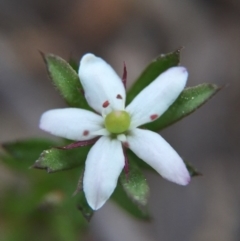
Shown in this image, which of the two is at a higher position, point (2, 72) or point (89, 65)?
point (89, 65)

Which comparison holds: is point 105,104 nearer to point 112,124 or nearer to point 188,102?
point 112,124

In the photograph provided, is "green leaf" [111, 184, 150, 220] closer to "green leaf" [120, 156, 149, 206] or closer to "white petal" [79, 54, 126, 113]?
"green leaf" [120, 156, 149, 206]

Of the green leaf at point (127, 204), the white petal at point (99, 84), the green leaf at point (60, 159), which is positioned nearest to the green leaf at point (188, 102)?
the white petal at point (99, 84)

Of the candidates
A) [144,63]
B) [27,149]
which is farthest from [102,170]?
[144,63]

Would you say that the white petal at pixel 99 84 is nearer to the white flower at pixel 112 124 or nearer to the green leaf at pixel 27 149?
the white flower at pixel 112 124

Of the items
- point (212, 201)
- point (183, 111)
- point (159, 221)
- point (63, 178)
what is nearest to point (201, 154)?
point (212, 201)

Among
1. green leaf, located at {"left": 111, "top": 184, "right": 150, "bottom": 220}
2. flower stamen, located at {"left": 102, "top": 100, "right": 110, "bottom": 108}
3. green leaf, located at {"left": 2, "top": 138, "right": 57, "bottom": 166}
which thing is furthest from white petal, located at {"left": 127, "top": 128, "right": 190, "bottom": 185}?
green leaf, located at {"left": 2, "top": 138, "right": 57, "bottom": 166}

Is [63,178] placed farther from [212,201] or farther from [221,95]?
[221,95]
